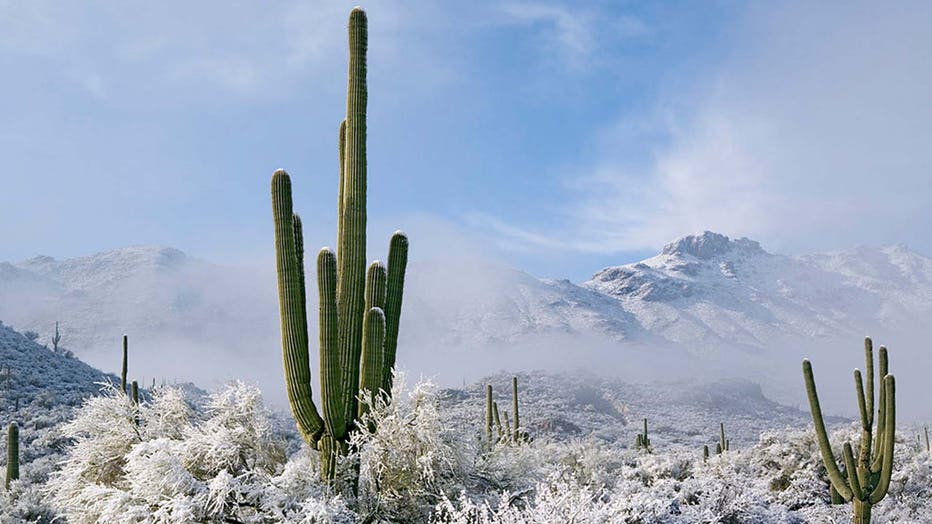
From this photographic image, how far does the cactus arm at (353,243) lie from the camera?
1048 cm

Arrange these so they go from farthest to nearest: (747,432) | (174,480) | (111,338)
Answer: (111,338) → (747,432) → (174,480)

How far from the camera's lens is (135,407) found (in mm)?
11719

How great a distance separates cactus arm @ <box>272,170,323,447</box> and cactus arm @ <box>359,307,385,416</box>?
81cm

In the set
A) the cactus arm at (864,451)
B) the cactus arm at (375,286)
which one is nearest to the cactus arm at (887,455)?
the cactus arm at (864,451)

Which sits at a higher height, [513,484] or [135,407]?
[135,407]

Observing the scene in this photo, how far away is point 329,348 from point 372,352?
659mm

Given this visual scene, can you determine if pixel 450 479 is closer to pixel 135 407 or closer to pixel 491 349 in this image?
pixel 135 407

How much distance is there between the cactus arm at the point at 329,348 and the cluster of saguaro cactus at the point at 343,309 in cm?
1

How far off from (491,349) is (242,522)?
17698 cm

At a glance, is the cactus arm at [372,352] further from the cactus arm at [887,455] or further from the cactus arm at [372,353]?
the cactus arm at [887,455]

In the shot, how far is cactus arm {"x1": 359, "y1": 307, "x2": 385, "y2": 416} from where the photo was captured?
34.7 feet

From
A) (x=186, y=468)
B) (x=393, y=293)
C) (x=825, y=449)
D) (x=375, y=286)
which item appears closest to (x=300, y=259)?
(x=375, y=286)

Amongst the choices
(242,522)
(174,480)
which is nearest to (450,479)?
(242,522)

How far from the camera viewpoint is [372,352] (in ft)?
34.9
